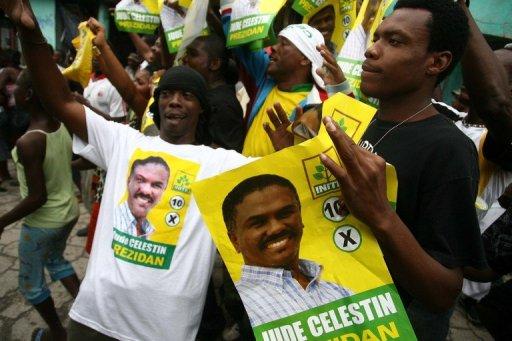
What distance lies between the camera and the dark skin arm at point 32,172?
2.53m

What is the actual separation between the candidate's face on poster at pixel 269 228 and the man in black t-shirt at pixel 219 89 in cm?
149

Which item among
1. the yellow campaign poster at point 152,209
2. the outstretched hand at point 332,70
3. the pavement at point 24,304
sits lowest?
the pavement at point 24,304

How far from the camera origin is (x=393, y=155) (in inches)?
47.4

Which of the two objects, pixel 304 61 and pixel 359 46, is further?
pixel 304 61

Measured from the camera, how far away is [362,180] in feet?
3.06

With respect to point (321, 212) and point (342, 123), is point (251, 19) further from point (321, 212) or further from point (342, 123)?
point (321, 212)

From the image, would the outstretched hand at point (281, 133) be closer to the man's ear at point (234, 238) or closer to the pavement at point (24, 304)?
the man's ear at point (234, 238)

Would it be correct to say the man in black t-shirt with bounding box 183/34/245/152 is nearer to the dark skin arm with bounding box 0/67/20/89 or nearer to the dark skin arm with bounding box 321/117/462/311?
the dark skin arm with bounding box 321/117/462/311

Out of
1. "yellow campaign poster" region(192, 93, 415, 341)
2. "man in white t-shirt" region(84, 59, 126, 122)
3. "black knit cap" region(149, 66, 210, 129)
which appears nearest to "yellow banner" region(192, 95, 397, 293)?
"yellow campaign poster" region(192, 93, 415, 341)

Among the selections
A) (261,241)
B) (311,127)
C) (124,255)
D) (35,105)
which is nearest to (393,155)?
(311,127)

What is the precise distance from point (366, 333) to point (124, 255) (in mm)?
1030

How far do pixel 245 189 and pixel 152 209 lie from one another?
0.69 metres

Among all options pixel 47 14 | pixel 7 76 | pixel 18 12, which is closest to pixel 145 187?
pixel 18 12

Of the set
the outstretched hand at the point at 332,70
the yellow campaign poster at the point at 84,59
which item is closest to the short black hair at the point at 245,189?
the outstretched hand at the point at 332,70
